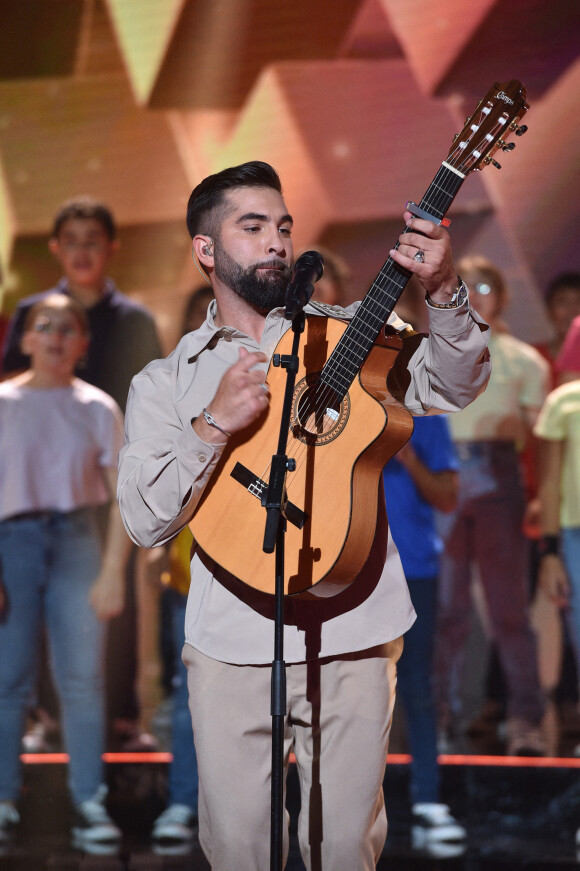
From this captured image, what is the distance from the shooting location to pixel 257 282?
98.4 inches

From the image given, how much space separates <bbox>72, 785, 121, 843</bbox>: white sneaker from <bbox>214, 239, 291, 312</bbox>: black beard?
2.43 m

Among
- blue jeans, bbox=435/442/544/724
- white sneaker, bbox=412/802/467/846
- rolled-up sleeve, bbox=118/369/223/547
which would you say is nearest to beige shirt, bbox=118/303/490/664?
rolled-up sleeve, bbox=118/369/223/547

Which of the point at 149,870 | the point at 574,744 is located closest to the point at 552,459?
the point at 574,744

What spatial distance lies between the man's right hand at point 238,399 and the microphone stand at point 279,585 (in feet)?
0.25

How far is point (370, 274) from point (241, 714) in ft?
12.9

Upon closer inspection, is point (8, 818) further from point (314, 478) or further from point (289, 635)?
point (314, 478)

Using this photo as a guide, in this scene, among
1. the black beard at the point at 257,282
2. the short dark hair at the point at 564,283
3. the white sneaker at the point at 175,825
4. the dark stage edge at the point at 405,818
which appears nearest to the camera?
the black beard at the point at 257,282

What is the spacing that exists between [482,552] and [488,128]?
129 inches

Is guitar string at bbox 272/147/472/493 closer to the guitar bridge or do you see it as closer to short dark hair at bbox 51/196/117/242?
the guitar bridge

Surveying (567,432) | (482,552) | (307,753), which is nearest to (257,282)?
(307,753)

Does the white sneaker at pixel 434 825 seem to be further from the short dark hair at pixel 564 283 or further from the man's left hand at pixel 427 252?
the short dark hair at pixel 564 283

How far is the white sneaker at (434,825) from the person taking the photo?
3.79 m

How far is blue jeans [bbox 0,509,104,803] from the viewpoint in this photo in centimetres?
415

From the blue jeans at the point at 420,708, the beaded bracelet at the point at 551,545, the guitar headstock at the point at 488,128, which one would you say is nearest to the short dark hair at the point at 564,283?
the beaded bracelet at the point at 551,545
